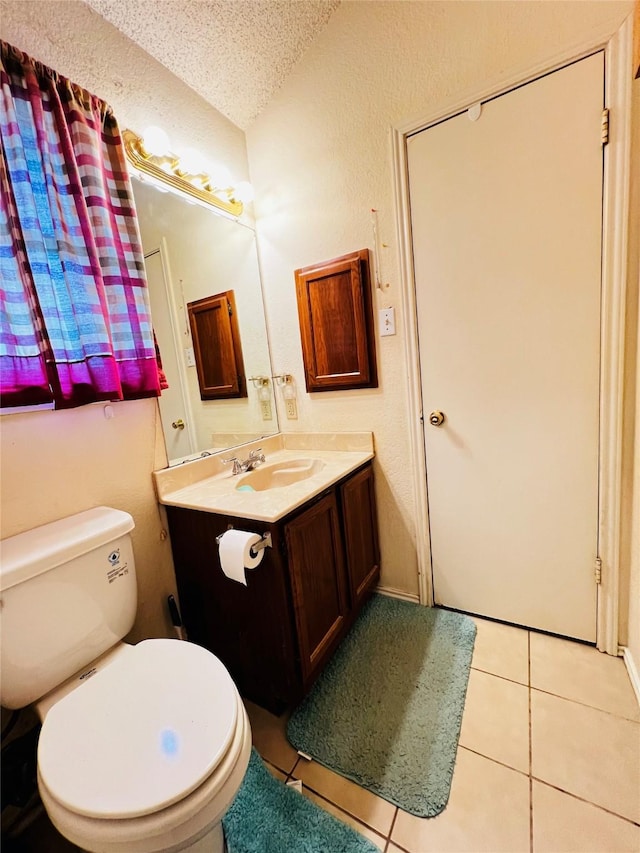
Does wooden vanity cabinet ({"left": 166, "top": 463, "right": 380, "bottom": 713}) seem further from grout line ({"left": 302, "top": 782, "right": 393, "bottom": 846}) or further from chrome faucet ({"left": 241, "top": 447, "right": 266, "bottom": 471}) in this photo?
chrome faucet ({"left": 241, "top": 447, "right": 266, "bottom": 471})

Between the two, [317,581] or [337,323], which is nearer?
[317,581]

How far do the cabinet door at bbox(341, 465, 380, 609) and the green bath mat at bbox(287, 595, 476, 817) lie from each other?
0.71 ft

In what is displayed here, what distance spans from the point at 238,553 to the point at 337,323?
1.12 meters

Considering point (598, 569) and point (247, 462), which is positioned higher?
point (247, 462)

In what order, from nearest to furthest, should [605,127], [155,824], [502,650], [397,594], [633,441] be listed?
1. [155,824]
2. [605,127]
3. [633,441]
4. [502,650]
5. [397,594]

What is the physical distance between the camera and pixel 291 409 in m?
1.93

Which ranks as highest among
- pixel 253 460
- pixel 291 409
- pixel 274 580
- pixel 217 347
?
pixel 217 347

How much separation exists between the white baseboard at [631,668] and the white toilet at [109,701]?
1.35m

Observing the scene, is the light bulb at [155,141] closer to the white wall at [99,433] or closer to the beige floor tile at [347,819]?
the white wall at [99,433]

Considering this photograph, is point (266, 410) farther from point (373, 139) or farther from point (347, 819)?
point (347, 819)

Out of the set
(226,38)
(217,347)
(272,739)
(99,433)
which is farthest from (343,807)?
(226,38)

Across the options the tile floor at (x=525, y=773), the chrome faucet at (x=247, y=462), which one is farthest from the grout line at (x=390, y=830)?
the chrome faucet at (x=247, y=462)

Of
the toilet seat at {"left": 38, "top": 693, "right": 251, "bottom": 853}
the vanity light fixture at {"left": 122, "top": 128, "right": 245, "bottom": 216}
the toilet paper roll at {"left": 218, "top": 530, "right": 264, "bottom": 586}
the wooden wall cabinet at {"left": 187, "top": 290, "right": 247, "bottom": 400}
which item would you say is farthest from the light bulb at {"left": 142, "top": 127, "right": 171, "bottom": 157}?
the toilet seat at {"left": 38, "top": 693, "right": 251, "bottom": 853}

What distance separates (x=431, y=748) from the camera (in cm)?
111
